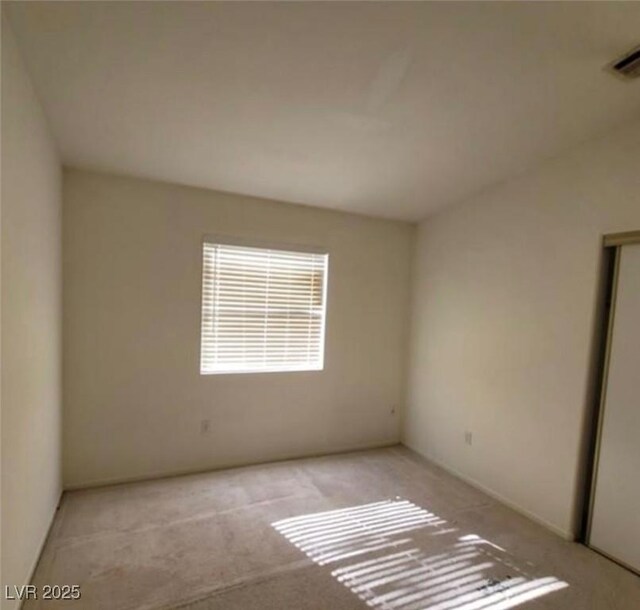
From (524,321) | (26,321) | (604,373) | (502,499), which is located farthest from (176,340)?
(604,373)

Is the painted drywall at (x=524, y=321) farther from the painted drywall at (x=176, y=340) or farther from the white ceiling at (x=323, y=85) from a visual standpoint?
the painted drywall at (x=176, y=340)

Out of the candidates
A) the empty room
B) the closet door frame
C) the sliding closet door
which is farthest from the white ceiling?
the sliding closet door

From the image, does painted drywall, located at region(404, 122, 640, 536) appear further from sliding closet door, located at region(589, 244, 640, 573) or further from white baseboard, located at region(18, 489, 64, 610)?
white baseboard, located at region(18, 489, 64, 610)

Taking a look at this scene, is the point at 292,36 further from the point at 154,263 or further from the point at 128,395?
the point at 128,395

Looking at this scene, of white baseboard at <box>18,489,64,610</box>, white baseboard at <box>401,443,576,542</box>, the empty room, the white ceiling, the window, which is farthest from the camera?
the window

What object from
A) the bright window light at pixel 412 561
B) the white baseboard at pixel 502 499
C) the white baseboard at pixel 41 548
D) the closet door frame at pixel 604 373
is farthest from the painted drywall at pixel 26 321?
the closet door frame at pixel 604 373

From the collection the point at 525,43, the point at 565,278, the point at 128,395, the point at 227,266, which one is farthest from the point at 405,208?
the point at 128,395

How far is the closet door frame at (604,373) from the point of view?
233 centimetres

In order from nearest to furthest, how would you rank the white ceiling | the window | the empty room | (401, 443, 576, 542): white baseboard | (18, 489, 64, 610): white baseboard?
the white ceiling < the empty room < (18, 489, 64, 610): white baseboard < (401, 443, 576, 542): white baseboard < the window

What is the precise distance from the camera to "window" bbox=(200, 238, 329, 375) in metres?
3.21

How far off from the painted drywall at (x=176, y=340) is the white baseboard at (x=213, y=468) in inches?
0.7

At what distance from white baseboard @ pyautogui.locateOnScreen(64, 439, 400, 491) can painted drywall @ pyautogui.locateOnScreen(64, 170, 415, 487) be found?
0.02 m

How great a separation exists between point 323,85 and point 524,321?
2.14 metres

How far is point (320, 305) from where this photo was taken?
365cm
